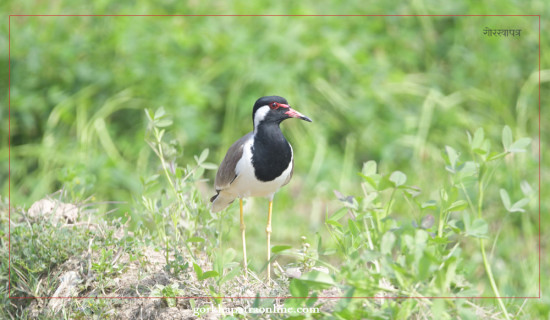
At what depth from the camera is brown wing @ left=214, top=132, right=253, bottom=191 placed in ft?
8.51

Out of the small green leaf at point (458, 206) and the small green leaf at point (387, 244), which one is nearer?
the small green leaf at point (387, 244)

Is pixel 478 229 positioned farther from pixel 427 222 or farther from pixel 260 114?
pixel 260 114

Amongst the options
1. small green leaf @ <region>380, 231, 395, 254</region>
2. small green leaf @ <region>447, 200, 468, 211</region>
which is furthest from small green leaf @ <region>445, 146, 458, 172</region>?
small green leaf @ <region>380, 231, 395, 254</region>

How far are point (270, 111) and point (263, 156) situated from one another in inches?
6.7

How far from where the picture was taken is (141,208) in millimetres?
2740

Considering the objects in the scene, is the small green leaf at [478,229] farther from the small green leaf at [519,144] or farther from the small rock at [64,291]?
the small rock at [64,291]

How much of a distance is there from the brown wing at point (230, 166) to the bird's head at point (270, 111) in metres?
0.14

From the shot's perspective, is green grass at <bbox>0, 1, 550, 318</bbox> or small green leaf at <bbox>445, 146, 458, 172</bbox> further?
green grass at <bbox>0, 1, 550, 318</bbox>

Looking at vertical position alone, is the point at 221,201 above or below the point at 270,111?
below

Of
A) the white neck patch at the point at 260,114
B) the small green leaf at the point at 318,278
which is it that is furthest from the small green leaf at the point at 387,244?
the white neck patch at the point at 260,114

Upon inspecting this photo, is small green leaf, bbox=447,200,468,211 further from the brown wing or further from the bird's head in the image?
the brown wing

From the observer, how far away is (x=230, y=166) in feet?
8.60


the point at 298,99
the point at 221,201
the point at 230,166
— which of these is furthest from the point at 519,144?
the point at 298,99

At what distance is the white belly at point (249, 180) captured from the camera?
254 centimetres
